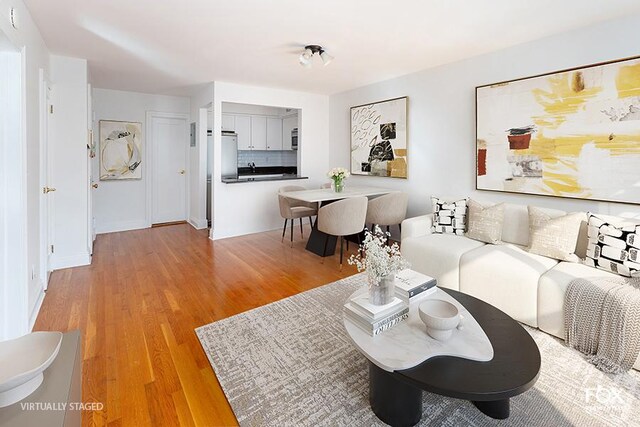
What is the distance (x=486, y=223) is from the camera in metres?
A: 3.28

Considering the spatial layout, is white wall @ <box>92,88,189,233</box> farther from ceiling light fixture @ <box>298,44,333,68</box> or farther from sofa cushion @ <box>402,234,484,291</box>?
sofa cushion @ <box>402,234,484,291</box>

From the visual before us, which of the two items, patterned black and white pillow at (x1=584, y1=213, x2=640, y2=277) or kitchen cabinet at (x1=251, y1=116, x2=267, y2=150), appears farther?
kitchen cabinet at (x1=251, y1=116, x2=267, y2=150)

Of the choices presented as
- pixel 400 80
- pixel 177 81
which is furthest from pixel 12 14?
pixel 400 80

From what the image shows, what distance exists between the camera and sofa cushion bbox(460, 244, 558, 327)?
8.33ft

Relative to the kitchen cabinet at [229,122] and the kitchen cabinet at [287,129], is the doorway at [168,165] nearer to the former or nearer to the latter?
the kitchen cabinet at [229,122]

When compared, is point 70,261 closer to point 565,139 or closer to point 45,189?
point 45,189

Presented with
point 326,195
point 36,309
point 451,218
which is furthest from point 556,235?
point 36,309

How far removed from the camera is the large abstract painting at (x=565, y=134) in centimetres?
281

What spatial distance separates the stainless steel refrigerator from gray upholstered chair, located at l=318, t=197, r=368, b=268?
2.90 meters

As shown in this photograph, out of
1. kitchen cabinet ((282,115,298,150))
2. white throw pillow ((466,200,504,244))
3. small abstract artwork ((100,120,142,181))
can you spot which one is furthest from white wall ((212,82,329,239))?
white throw pillow ((466,200,504,244))

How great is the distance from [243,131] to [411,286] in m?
6.22

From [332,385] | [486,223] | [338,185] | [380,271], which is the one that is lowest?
[332,385]

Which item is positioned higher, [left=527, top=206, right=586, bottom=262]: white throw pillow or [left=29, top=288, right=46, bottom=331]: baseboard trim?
[left=527, top=206, right=586, bottom=262]: white throw pillow

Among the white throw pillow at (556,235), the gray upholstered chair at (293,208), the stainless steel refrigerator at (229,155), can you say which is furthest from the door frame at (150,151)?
the white throw pillow at (556,235)
